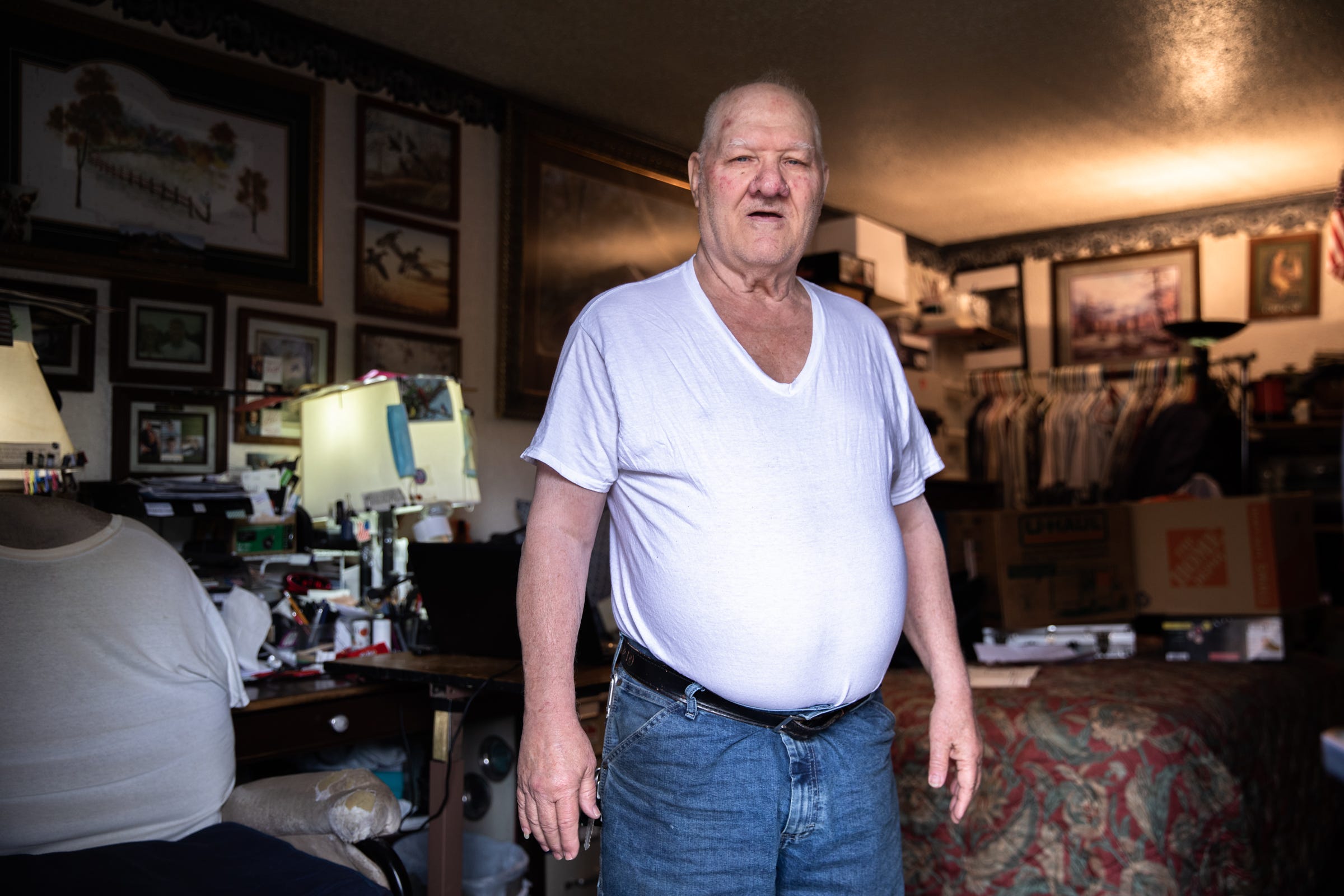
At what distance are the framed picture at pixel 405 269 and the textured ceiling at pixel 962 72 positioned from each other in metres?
0.65

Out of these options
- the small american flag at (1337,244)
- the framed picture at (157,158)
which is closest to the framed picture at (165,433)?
the framed picture at (157,158)

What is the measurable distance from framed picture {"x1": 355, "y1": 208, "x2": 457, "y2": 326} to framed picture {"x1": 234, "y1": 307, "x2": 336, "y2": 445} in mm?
231

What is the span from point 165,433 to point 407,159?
1365 mm

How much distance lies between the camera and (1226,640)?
3348 millimetres

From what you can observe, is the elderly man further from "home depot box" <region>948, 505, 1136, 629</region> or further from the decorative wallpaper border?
the decorative wallpaper border

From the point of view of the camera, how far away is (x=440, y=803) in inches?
84.2

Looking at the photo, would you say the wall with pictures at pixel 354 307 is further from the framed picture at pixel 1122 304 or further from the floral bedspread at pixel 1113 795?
the framed picture at pixel 1122 304

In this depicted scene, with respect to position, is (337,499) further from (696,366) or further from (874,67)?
(874,67)

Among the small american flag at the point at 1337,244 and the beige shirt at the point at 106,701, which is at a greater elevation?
the small american flag at the point at 1337,244

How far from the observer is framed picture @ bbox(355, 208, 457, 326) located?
3.68m

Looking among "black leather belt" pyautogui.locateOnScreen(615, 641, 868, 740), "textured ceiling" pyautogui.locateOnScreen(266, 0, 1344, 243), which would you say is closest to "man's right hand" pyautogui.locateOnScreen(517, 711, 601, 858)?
"black leather belt" pyautogui.locateOnScreen(615, 641, 868, 740)

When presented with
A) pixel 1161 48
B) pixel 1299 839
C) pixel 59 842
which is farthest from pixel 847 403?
pixel 1161 48

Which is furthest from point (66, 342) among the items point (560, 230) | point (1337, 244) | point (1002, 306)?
point (1002, 306)

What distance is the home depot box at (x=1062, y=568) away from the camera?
134 inches
